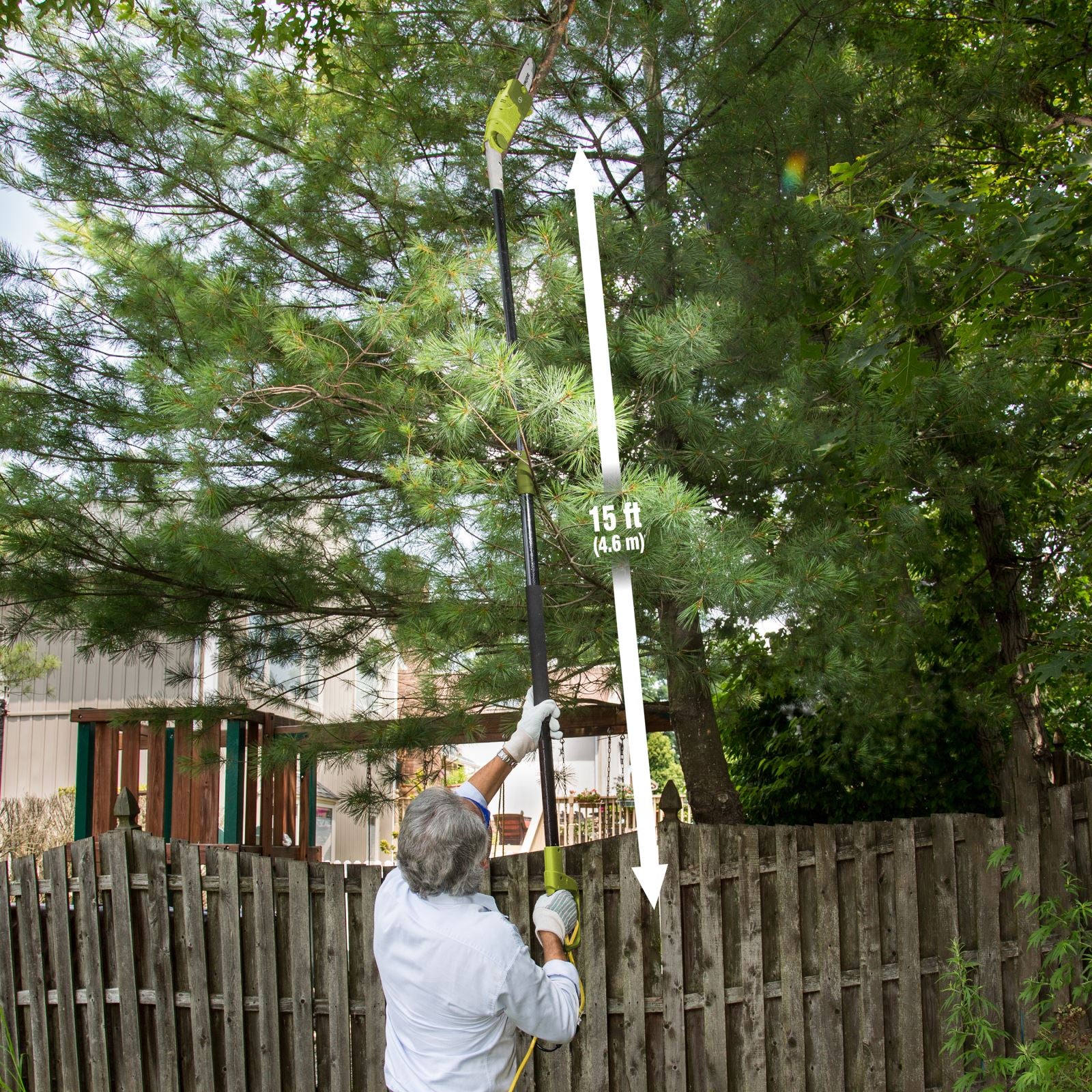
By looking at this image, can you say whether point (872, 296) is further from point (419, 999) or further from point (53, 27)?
point (53, 27)

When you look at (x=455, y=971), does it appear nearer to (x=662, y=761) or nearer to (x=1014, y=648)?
(x=1014, y=648)

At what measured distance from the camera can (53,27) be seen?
5500mm

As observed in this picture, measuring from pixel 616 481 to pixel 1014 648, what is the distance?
3.68 metres

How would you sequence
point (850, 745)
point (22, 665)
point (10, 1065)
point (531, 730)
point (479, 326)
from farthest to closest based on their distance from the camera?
point (22, 665), point (850, 745), point (10, 1065), point (479, 326), point (531, 730)

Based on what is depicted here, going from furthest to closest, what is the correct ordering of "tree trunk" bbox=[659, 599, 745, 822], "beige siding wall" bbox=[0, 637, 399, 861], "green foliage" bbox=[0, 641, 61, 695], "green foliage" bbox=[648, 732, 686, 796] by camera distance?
"green foliage" bbox=[648, 732, 686, 796], "beige siding wall" bbox=[0, 637, 399, 861], "green foliage" bbox=[0, 641, 61, 695], "tree trunk" bbox=[659, 599, 745, 822]

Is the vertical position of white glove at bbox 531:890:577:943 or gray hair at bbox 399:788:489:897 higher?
gray hair at bbox 399:788:489:897

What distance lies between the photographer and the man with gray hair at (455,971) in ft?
7.50

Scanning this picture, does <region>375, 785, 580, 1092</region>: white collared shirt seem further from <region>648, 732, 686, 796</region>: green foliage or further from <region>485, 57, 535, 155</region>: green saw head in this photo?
<region>648, 732, 686, 796</region>: green foliage

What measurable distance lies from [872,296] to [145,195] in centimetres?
349

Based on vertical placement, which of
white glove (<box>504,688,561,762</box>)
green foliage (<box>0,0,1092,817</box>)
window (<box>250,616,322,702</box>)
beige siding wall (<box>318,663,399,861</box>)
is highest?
green foliage (<box>0,0,1092,817</box>)

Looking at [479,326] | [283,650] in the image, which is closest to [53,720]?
[283,650]

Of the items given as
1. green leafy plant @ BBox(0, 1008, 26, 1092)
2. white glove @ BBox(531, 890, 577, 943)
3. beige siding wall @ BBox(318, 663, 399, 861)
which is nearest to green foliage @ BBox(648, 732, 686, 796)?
beige siding wall @ BBox(318, 663, 399, 861)

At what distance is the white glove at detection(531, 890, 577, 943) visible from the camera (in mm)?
2609

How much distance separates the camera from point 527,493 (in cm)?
306
